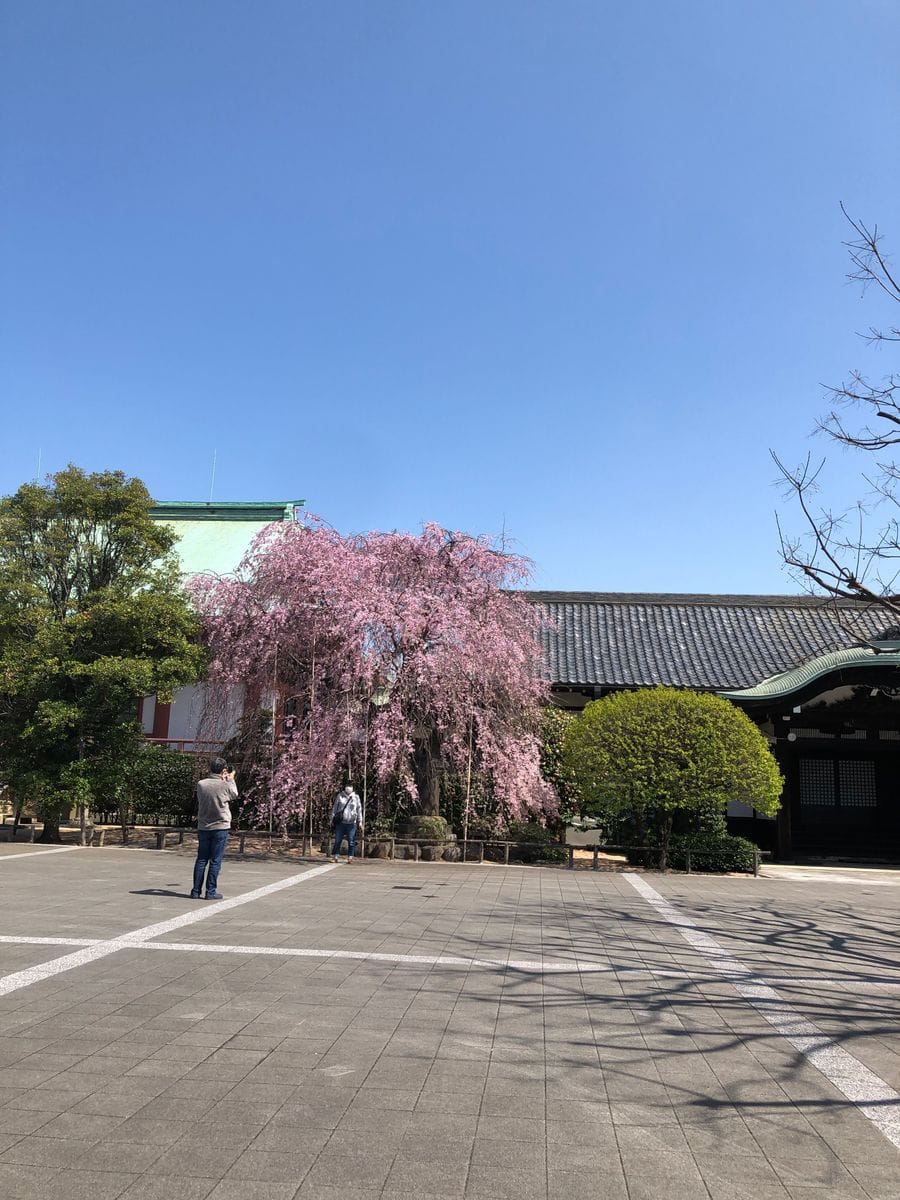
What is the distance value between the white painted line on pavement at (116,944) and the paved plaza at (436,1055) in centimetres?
4

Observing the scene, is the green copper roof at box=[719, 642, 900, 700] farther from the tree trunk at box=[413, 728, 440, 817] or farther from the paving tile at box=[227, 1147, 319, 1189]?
the paving tile at box=[227, 1147, 319, 1189]

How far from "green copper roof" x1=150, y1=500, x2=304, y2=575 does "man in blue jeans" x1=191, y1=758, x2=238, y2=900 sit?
1595cm

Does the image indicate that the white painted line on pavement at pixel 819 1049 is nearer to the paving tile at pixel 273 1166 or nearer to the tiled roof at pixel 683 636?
the paving tile at pixel 273 1166

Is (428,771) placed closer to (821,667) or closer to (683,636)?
(821,667)

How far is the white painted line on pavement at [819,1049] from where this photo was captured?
4301mm

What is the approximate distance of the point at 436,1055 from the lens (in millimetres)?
4895

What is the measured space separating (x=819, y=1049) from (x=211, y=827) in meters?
6.93

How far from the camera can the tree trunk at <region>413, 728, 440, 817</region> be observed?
54.0 ft

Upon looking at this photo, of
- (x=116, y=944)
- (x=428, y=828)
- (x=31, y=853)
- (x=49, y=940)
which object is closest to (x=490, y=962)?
(x=116, y=944)

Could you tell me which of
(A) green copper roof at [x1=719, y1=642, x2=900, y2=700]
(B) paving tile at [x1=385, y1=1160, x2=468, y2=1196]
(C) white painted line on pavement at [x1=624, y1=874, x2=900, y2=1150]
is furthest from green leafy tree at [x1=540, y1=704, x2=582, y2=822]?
(B) paving tile at [x1=385, y1=1160, x2=468, y2=1196]

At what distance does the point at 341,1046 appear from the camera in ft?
16.3

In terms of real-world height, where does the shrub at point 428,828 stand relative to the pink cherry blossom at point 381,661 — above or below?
below

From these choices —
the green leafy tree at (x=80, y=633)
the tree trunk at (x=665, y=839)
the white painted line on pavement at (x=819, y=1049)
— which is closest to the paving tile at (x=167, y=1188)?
the white painted line on pavement at (x=819, y=1049)

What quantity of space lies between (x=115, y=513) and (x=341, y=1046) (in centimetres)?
1373
